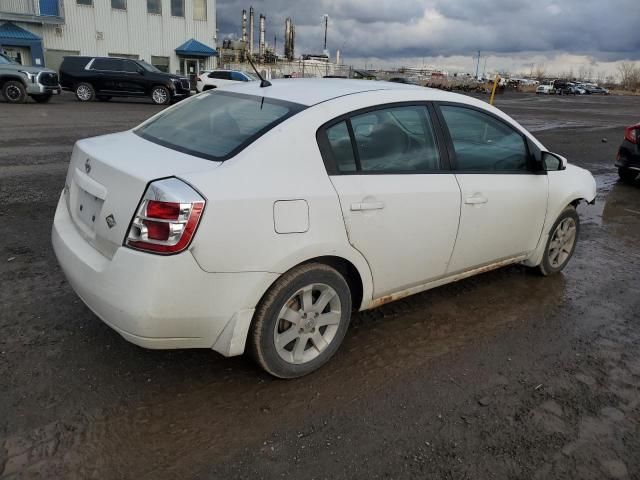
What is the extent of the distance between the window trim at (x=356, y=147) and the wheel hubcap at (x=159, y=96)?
21615 mm

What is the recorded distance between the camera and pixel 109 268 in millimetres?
2574

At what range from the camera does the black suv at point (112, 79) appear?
22.2m

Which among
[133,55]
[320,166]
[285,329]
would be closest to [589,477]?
[285,329]

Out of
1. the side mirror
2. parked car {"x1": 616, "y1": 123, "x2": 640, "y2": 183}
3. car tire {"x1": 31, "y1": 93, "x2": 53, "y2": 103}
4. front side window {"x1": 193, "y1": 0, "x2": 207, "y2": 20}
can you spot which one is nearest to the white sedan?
the side mirror

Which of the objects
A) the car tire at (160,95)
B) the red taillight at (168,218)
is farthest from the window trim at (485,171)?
the car tire at (160,95)

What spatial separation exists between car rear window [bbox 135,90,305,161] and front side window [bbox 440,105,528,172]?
1.20m

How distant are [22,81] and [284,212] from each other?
19451 mm

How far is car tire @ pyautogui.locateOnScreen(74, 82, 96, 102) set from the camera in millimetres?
22445

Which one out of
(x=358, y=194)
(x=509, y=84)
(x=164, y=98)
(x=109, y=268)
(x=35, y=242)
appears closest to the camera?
(x=109, y=268)

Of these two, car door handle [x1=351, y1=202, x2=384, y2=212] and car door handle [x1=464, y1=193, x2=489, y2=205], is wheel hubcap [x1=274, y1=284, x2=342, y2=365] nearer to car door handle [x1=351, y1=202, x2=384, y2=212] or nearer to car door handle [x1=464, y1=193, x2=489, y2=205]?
car door handle [x1=351, y1=202, x2=384, y2=212]

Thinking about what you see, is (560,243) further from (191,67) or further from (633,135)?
(191,67)

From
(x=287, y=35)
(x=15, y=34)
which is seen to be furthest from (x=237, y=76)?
(x=287, y=35)

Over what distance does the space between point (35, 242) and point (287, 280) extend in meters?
3.24

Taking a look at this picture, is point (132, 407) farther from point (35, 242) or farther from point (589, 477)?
point (35, 242)
